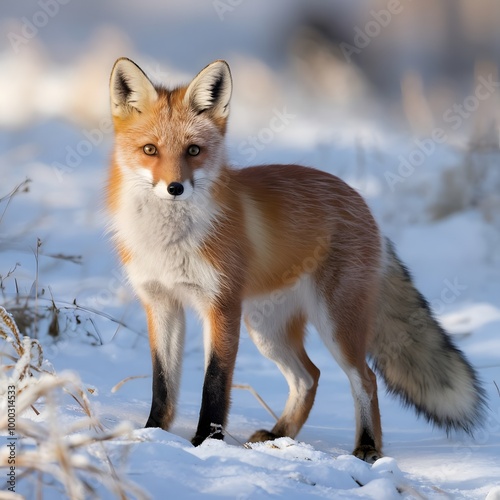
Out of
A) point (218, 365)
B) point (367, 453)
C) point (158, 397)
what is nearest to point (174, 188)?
point (218, 365)

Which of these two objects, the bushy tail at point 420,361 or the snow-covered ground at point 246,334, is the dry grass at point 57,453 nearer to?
the snow-covered ground at point 246,334

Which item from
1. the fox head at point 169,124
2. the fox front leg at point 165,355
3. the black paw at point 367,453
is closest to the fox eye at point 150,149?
the fox head at point 169,124

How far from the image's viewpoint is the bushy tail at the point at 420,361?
3.09 m

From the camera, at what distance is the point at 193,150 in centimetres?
260

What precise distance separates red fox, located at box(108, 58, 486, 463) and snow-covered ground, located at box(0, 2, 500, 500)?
0.15 meters

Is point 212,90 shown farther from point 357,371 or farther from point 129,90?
point 357,371

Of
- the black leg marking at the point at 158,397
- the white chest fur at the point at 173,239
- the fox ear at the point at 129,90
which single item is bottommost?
the black leg marking at the point at 158,397

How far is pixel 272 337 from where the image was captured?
3.27 meters

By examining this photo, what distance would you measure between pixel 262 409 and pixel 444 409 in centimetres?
88

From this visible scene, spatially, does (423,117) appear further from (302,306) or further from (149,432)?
(149,432)

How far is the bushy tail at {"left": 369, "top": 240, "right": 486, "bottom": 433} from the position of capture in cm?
309

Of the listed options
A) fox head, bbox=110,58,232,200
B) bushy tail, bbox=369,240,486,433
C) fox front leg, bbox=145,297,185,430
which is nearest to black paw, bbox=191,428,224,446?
fox front leg, bbox=145,297,185,430

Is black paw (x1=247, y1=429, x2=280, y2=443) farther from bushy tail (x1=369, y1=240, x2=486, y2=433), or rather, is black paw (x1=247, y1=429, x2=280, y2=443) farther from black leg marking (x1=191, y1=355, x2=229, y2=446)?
bushy tail (x1=369, y1=240, x2=486, y2=433)

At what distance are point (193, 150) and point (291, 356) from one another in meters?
1.11
